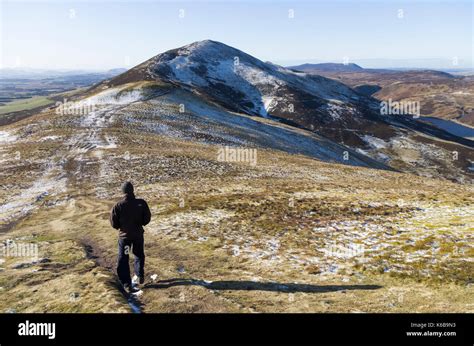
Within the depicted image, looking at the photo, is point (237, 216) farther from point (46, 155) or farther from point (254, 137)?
point (254, 137)

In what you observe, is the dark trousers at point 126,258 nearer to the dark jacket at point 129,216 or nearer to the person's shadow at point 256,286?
the dark jacket at point 129,216

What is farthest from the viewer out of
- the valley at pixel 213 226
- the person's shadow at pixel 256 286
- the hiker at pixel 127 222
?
the person's shadow at pixel 256 286

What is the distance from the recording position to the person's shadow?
1407 centimetres

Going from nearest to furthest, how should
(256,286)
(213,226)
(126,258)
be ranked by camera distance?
(126,258) → (256,286) → (213,226)

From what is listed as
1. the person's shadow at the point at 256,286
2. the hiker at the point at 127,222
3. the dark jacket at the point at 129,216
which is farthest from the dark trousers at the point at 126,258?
the person's shadow at the point at 256,286

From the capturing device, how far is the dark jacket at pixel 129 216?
45.2 ft

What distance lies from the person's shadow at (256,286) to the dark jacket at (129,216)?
225 cm

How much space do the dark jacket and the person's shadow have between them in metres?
2.25

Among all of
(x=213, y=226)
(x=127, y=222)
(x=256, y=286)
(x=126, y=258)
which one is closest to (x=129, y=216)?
(x=127, y=222)

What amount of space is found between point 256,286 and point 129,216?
5.80 meters

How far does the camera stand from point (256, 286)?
14398 millimetres

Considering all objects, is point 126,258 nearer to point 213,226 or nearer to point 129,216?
point 129,216

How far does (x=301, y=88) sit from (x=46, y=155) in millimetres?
150227

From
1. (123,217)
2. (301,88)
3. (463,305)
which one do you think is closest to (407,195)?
(463,305)
